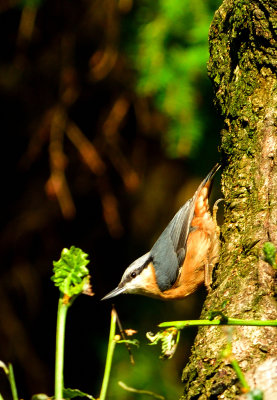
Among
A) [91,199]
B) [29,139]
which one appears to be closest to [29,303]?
[91,199]

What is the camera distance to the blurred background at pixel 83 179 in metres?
3.50

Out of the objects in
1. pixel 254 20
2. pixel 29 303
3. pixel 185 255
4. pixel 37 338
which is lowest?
pixel 37 338

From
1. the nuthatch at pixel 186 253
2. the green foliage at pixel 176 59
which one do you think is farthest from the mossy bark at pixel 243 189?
the green foliage at pixel 176 59

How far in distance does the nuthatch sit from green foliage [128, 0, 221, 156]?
1.33 feet

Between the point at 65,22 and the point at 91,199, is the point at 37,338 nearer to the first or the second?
the point at 91,199

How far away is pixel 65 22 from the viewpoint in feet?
12.0

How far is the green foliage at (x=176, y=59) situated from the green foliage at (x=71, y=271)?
2.25 m

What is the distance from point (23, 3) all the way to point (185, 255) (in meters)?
1.72

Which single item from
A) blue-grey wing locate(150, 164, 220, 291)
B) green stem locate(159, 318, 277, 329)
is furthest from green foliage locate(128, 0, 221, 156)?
green stem locate(159, 318, 277, 329)

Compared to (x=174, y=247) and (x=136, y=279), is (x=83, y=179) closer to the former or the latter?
(x=136, y=279)

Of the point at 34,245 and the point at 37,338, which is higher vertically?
the point at 34,245

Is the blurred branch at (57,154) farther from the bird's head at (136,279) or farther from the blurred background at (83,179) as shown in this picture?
the bird's head at (136,279)

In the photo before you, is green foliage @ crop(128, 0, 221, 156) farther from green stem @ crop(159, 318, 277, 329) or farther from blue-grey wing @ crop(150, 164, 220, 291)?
green stem @ crop(159, 318, 277, 329)

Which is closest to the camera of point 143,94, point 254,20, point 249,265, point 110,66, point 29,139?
point 249,265
